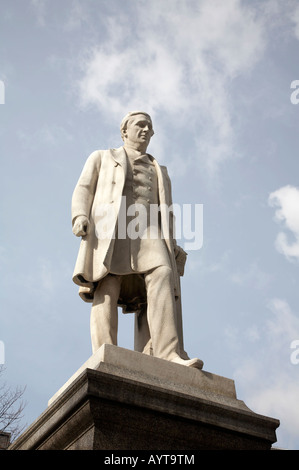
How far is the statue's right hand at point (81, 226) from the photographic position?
22.6 ft

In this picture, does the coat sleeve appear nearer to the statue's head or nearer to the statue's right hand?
the statue's right hand

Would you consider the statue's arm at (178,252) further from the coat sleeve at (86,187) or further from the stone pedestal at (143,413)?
the stone pedestal at (143,413)

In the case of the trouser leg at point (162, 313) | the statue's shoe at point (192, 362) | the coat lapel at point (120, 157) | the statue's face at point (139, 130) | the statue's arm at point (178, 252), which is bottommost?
the statue's shoe at point (192, 362)

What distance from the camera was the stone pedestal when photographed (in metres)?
4.88

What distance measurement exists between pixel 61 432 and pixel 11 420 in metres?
13.2

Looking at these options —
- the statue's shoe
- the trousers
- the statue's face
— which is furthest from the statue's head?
the statue's shoe

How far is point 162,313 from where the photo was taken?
21.0 ft

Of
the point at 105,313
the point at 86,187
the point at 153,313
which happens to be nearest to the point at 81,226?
the point at 86,187

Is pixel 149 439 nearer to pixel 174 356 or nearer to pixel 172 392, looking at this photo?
pixel 172 392

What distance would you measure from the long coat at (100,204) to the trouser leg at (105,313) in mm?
151

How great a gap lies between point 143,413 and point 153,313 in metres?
1.60

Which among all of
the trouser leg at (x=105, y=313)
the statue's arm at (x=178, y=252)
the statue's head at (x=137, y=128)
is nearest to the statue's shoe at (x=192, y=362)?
the trouser leg at (x=105, y=313)

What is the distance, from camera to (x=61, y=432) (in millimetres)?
5203
